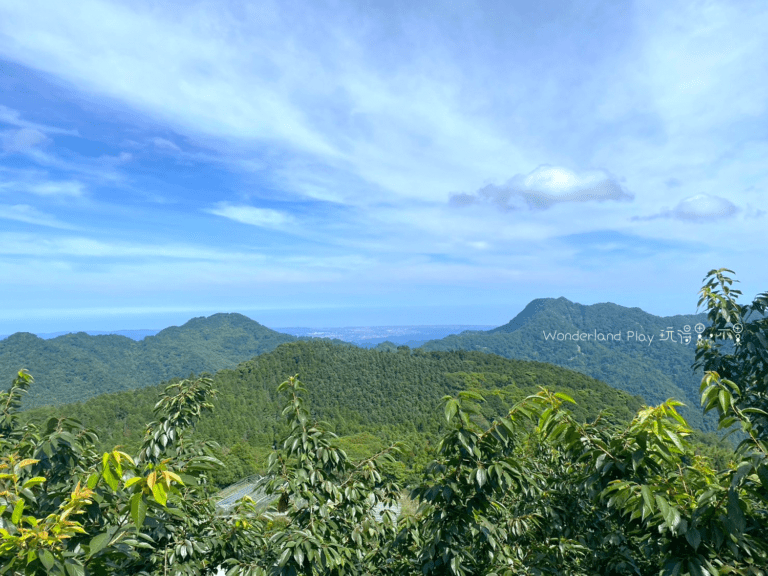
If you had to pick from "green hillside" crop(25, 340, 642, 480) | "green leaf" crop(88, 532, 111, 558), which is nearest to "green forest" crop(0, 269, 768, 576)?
"green leaf" crop(88, 532, 111, 558)

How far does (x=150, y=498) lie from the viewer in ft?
8.76

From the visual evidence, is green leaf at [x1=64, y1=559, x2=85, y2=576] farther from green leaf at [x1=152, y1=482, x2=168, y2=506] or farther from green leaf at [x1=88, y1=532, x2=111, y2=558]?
green leaf at [x1=152, y1=482, x2=168, y2=506]

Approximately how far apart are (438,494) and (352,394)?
122 m

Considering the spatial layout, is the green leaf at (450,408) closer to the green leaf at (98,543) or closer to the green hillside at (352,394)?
the green leaf at (98,543)

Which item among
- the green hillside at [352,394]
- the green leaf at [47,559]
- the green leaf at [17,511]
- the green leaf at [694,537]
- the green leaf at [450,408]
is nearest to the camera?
the green leaf at [47,559]

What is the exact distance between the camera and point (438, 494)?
3.86 metres

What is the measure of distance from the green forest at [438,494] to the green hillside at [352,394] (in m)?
71.2

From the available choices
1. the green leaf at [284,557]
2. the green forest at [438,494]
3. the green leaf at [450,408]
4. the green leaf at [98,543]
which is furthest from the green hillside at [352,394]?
the green leaf at [98,543]

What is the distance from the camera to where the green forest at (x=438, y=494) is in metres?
2.55

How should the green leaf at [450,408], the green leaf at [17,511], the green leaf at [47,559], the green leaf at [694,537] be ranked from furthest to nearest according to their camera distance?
the green leaf at [450,408], the green leaf at [694,537], the green leaf at [17,511], the green leaf at [47,559]

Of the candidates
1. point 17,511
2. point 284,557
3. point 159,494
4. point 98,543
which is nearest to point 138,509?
point 159,494

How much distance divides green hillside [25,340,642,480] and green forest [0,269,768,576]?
71223 mm

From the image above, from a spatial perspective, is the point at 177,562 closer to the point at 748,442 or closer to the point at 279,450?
the point at 279,450

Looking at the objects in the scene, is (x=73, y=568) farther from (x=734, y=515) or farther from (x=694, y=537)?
(x=734, y=515)
